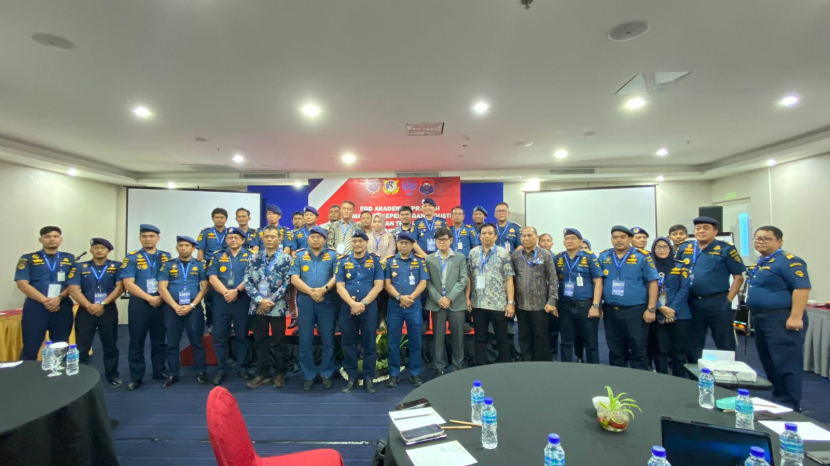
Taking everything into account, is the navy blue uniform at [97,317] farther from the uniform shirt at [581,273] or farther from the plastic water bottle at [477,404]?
the uniform shirt at [581,273]

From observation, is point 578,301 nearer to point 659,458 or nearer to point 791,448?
point 791,448

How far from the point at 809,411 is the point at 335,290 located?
15.3ft

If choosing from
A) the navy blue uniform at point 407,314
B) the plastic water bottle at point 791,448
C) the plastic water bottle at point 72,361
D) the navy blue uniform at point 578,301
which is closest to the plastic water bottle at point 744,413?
the plastic water bottle at point 791,448

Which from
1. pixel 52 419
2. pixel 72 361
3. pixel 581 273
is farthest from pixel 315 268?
pixel 581 273

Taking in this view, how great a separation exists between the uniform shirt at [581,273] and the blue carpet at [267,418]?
1.87m

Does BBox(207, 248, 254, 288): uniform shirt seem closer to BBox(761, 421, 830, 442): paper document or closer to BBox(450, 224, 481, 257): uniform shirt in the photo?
BBox(450, 224, 481, 257): uniform shirt

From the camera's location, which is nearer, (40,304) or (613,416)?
(613,416)

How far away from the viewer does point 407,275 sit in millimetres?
3801

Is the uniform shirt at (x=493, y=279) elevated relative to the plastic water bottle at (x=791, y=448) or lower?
elevated

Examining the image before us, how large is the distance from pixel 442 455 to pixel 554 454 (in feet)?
1.22

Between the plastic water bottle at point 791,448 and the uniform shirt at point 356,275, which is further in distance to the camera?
the uniform shirt at point 356,275

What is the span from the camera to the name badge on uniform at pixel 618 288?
3.56 m

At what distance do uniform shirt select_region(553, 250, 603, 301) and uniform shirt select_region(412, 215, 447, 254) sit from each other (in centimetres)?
190

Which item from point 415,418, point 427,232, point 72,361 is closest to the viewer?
point 415,418
